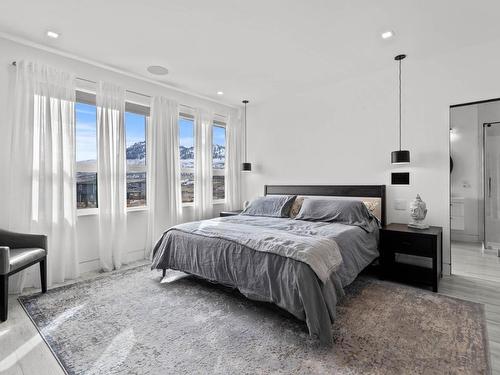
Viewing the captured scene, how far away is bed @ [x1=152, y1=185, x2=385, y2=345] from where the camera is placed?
201cm

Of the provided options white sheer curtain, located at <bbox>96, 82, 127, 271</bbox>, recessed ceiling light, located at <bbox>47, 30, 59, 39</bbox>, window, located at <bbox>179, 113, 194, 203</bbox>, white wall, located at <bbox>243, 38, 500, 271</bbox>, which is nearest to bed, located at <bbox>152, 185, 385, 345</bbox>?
white wall, located at <bbox>243, 38, 500, 271</bbox>

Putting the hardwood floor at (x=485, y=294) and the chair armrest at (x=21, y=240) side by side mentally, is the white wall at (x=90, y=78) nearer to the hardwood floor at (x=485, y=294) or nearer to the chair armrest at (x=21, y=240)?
the chair armrest at (x=21, y=240)

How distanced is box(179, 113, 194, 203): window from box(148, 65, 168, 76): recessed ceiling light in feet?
2.85

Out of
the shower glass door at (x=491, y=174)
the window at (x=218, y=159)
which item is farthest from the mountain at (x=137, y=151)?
the shower glass door at (x=491, y=174)

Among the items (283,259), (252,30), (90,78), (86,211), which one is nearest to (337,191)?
(283,259)

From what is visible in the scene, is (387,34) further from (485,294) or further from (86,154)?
(86,154)

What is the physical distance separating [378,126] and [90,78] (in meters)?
3.90

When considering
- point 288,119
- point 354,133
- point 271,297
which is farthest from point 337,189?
point 271,297

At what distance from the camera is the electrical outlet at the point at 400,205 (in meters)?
3.60

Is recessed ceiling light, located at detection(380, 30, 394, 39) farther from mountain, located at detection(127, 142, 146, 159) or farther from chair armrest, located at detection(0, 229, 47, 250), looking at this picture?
chair armrest, located at detection(0, 229, 47, 250)

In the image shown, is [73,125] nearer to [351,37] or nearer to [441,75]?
[351,37]

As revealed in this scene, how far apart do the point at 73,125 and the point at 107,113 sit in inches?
17.9

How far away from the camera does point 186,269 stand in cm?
295

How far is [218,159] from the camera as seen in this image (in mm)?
5215
